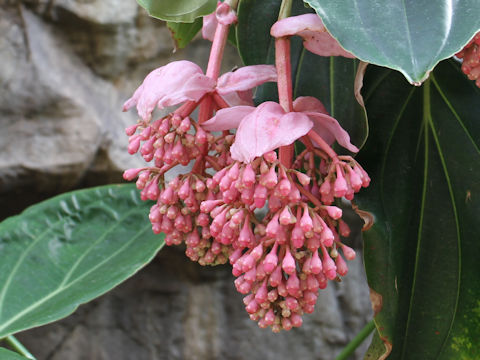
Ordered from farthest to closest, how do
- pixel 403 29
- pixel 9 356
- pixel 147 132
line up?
1. pixel 9 356
2. pixel 147 132
3. pixel 403 29

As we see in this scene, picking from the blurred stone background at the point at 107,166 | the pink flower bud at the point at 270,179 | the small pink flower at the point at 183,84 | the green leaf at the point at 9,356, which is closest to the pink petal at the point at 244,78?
the small pink flower at the point at 183,84

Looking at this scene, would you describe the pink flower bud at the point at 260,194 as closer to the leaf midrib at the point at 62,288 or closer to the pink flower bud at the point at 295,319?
the pink flower bud at the point at 295,319

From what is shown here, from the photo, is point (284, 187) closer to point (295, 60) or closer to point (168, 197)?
point (168, 197)

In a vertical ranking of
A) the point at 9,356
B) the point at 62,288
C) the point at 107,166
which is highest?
the point at 9,356

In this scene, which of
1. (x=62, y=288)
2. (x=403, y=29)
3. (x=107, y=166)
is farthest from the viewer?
(x=107, y=166)

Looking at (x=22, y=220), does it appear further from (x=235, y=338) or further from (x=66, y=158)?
(x=235, y=338)

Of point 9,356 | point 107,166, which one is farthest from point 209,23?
point 107,166

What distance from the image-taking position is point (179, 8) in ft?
1.44

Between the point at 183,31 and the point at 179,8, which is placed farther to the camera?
the point at 183,31

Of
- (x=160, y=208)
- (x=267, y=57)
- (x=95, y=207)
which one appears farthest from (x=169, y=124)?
(x=95, y=207)

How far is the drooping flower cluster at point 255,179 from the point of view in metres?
0.36

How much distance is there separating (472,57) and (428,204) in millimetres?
182

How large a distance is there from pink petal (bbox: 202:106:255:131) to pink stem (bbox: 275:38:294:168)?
0.03 m

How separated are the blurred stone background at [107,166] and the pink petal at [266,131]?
99 centimetres
